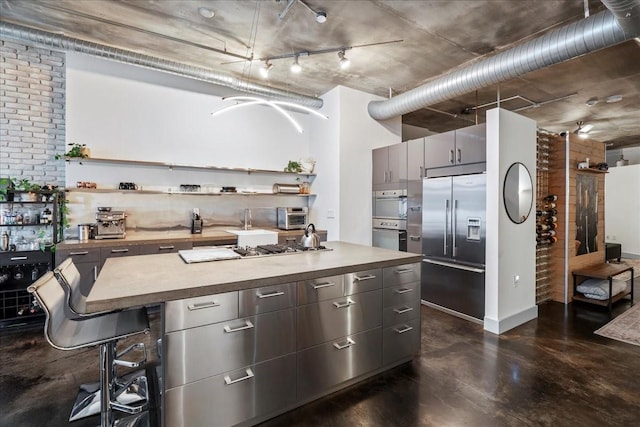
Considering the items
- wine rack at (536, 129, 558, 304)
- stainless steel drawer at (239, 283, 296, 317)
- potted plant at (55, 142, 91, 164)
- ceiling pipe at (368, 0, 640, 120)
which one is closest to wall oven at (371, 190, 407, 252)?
ceiling pipe at (368, 0, 640, 120)

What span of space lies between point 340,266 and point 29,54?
15.7ft

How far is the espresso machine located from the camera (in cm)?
389

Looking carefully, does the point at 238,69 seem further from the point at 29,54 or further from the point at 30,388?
the point at 30,388

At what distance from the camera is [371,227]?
538 centimetres

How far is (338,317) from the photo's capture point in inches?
88.5

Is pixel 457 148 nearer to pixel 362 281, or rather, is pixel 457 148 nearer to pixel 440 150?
pixel 440 150

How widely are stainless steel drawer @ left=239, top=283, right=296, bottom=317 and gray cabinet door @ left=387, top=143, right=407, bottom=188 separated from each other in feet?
10.8

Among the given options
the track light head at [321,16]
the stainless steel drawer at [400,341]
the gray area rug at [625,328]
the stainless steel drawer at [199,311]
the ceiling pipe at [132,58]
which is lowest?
the gray area rug at [625,328]

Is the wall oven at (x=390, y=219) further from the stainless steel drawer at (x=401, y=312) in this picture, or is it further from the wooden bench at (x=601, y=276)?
the wooden bench at (x=601, y=276)

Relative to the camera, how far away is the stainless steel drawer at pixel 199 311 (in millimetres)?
1640

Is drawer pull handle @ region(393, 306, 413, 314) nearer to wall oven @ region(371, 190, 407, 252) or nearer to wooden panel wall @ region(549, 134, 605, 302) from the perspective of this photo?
wall oven @ region(371, 190, 407, 252)

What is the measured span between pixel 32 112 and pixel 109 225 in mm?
1735

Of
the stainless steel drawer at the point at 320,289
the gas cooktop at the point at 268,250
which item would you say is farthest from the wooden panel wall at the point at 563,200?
the stainless steel drawer at the point at 320,289

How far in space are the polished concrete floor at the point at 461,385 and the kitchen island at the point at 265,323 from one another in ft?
0.68
